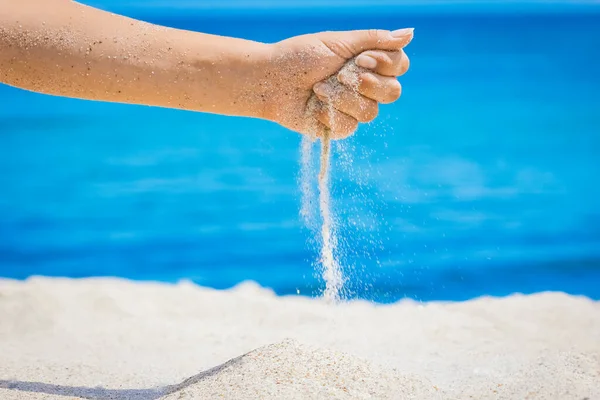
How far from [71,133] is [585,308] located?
213 inches

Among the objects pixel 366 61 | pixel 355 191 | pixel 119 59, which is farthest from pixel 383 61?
pixel 355 191

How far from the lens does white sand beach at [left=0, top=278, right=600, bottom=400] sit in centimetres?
226

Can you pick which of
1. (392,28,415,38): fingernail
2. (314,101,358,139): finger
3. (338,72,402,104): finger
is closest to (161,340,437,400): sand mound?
(314,101,358,139): finger

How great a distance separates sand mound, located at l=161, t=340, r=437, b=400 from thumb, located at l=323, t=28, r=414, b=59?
0.81 m

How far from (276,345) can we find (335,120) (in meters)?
0.66

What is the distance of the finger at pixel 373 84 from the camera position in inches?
82.4

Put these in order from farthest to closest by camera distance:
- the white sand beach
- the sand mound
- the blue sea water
A: the blue sea water, the white sand beach, the sand mound

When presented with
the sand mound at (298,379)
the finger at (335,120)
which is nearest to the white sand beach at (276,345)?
the sand mound at (298,379)

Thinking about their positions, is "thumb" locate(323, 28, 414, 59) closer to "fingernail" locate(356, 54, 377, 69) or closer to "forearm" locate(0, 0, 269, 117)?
"fingernail" locate(356, 54, 377, 69)

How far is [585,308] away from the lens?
350cm

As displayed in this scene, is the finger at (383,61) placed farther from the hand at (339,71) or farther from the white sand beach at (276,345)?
the white sand beach at (276,345)

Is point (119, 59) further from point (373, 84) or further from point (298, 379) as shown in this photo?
point (298, 379)

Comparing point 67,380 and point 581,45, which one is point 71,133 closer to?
point 67,380

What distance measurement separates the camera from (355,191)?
5.64 metres
